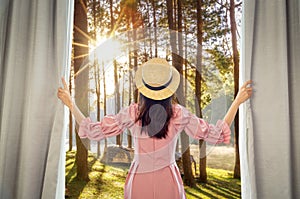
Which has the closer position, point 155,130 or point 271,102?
point 155,130

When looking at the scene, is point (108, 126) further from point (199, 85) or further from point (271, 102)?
point (271, 102)

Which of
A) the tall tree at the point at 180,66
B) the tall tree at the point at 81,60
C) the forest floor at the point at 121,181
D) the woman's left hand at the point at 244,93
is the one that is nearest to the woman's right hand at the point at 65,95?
the tall tree at the point at 81,60

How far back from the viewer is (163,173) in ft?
4.76

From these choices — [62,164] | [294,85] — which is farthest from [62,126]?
[294,85]

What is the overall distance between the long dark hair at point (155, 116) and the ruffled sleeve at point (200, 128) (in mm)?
62

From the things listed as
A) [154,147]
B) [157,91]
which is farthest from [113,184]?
[157,91]

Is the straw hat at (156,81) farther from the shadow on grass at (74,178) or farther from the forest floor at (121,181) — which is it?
the shadow on grass at (74,178)

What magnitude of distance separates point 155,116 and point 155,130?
7cm

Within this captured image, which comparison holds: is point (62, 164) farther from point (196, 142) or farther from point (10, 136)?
point (196, 142)

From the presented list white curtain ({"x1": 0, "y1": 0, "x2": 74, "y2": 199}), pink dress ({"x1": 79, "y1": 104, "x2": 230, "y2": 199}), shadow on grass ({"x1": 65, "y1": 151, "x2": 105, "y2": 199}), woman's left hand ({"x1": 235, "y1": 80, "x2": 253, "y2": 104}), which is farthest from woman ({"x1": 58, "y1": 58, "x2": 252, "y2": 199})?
shadow on grass ({"x1": 65, "y1": 151, "x2": 105, "y2": 199})

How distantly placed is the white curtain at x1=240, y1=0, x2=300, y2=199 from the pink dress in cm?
24

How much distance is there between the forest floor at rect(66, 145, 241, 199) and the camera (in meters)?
1.80

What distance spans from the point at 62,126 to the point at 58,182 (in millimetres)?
303

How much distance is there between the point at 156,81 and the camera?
4.67 ft
